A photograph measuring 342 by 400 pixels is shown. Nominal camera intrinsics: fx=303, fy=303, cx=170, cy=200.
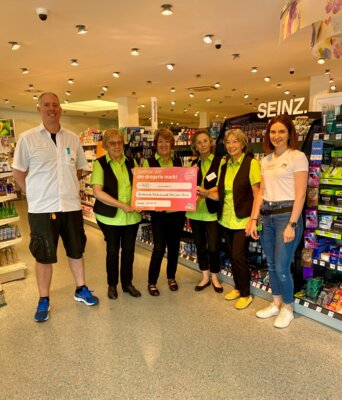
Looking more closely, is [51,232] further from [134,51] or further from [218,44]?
[218,44]

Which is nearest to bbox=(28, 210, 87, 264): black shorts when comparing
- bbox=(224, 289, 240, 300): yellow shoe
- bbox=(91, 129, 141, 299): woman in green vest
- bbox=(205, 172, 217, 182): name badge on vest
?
bbox=(91, 129, 141, 299): woman in green vest

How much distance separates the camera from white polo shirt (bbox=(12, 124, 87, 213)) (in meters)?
2.59

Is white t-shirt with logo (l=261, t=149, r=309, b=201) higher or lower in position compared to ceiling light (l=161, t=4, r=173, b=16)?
lower

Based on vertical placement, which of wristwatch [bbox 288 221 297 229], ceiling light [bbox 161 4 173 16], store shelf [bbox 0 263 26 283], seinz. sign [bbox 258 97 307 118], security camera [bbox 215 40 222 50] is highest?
security camera [bbox 215 40 222 50]

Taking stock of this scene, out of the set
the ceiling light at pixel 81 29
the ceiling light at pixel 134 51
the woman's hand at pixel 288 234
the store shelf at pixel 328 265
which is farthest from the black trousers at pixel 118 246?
the ceiling light at pixel 134 51

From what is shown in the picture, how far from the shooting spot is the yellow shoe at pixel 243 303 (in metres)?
2.91

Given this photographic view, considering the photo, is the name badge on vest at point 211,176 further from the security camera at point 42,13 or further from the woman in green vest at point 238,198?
the security camera at point 42,13

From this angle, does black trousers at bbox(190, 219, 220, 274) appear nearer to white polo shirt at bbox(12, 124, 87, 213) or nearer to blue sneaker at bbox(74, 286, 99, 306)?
blue sneaker at bbox(74, 286, 99, 306)

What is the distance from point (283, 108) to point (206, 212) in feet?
4.20

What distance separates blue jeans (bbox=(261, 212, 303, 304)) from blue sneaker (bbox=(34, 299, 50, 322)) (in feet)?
6.81

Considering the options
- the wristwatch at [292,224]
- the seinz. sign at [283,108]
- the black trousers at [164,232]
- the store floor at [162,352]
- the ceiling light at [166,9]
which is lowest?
the store floor at [162,352]

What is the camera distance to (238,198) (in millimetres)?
2744

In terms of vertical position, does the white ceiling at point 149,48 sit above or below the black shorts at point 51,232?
above

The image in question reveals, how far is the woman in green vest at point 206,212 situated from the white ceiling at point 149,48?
5.64ft
